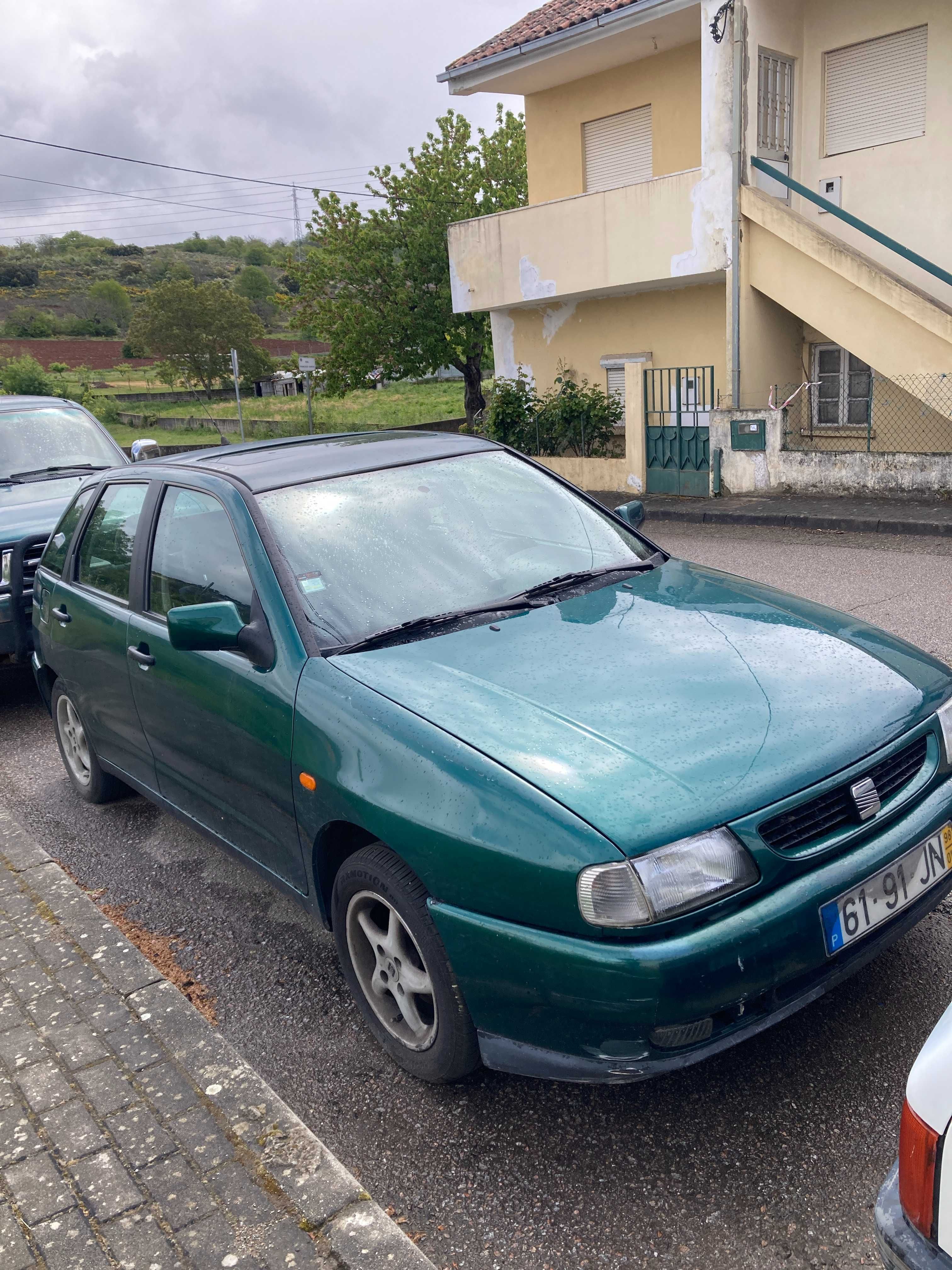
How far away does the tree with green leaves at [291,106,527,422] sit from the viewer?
91.1 ft

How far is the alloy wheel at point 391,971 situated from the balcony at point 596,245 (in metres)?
13.8

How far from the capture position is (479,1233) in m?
2.34

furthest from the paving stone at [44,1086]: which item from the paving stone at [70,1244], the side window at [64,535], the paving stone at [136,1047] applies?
the side window at [64,535]

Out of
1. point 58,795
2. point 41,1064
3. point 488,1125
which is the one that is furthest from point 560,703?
point 58,795

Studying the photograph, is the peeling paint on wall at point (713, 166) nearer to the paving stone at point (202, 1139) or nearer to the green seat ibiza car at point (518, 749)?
the green seat ibiza car at point (518, 749)

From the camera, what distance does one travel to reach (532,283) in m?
17.7

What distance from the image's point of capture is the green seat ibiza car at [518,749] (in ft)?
7.59

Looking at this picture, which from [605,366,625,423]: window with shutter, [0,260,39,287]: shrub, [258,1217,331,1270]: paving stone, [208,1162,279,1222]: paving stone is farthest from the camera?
[0,260,39,287]: shrub

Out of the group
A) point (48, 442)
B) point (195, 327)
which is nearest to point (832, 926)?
point (48, 442)

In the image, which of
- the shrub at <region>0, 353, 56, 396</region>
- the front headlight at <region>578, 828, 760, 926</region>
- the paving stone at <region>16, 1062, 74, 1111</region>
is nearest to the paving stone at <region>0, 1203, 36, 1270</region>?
the paving stone at <region>16, 1062, 74, 1111</region>

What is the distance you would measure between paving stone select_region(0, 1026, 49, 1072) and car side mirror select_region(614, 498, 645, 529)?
2896 millimetres

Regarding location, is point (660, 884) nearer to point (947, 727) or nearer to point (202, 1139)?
point (947, 727)

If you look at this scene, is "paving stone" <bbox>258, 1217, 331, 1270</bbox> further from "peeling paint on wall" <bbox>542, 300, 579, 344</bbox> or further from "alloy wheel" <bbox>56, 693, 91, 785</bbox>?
"peeling paint on wall" <bbox>542, 300, 579, 344</bbox>

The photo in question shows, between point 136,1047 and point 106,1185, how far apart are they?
558mm
